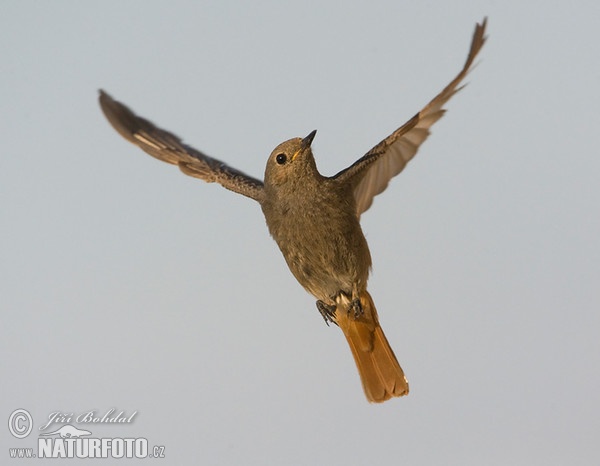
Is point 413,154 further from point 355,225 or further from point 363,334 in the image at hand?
point 363,334

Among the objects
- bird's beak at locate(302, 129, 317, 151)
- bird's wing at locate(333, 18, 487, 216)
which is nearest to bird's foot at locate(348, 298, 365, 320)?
bird's wing at locate(333, 18, 487, 216)

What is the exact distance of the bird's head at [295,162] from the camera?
20.5 ft

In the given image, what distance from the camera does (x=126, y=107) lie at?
8.07 metres

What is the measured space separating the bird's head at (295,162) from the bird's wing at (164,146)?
1.11 m

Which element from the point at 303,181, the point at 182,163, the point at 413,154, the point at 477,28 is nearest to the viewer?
the point at 477,28

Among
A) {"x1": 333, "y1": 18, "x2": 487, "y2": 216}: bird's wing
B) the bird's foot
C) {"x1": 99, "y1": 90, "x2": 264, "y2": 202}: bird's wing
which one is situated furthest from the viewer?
{"x1": 99, "y1": 90, "x2": 264, "y2": 202}: bird's wing

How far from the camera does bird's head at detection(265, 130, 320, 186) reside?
20.5ft

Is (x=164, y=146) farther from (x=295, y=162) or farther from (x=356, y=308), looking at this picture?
(x=356, y=308)

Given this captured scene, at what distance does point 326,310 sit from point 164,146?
2.39 meters

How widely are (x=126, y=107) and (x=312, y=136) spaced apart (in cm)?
255

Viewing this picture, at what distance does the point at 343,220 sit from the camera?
Result: 20.7 feet

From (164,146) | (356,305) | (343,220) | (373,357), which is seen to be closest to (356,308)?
(356,305)

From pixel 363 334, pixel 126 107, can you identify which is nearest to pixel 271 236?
pixel 363 334

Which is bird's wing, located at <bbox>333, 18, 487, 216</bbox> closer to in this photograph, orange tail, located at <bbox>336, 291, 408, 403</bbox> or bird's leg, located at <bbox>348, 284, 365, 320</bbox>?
bird's leg, located at <bbox>348, 284, 365, 320</bbox>
